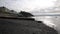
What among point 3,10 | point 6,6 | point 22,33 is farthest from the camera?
point 6,6

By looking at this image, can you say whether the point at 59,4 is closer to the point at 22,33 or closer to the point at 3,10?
the point at 3,10

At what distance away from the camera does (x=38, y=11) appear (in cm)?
362

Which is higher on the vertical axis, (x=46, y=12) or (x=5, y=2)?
(x=5, y=2)

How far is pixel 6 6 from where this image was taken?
3510 millimetres

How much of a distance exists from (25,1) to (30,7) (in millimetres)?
237

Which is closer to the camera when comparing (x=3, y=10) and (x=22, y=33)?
(x=22, y=33)

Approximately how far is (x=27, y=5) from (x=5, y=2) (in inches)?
26.1

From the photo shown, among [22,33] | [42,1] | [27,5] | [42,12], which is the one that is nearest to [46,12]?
[42,12]

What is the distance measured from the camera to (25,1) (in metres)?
3.54

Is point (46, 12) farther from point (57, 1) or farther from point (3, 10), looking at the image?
point (3, 10)

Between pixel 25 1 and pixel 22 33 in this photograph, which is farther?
pixel 25 1

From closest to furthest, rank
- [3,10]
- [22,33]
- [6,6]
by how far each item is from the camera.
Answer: [22,33], [3,10], [6,6]

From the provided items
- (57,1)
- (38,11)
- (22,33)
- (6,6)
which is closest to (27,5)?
(38,11)

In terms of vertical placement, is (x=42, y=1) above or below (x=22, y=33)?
above
